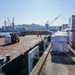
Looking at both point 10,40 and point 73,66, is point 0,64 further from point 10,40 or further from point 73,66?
point 10,40

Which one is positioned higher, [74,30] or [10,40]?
[74,30]

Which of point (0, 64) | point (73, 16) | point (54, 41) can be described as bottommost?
point (0, 64)

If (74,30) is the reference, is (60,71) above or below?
below

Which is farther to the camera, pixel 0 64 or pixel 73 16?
pixel 73 16

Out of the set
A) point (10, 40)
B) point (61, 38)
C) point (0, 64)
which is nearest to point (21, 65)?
point (0, 64)

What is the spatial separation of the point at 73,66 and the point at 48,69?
4.10 ft

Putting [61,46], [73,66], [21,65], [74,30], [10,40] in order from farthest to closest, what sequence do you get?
[10,40]
[74,30]
[61,46]
[21,65]
[73,66]

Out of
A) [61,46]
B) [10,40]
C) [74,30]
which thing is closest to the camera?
[61,46]

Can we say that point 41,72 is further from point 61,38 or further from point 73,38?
point 73,38

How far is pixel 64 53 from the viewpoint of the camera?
30.0 feet

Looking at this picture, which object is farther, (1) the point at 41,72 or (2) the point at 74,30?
(2) the point at 74,30

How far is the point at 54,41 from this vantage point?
9.33 meters

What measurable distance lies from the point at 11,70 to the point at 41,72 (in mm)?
1583

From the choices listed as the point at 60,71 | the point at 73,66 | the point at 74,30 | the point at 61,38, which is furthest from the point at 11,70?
the point at 74,30
